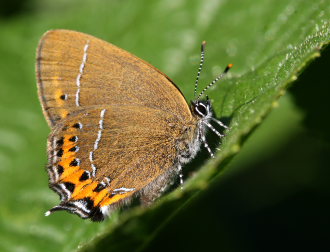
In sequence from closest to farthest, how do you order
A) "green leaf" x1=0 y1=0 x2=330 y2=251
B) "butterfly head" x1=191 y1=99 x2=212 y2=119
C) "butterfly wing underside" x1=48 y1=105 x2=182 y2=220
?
"green leaf" x1=0 y1=0 x2=330 y2=251
"butterfly wing underside" x1=48 y1=105 x2=182 y2=220
"butterfly head" x1=191 y1=99 x2=212 y2=119

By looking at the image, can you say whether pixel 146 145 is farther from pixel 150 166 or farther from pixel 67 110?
pixel 67 110

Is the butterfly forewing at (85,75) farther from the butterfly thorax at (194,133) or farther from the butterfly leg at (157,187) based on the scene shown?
the butterfly leg at (157,187)

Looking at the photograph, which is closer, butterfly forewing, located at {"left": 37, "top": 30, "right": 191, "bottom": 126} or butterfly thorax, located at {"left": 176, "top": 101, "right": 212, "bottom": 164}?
butterfly forewing, located at {"left": 37, "top": 30, "right": 191, "bottom": 126}

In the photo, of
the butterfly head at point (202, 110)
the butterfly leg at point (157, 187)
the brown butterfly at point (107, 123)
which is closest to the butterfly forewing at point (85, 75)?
the brown butterfly at point (107, 123)

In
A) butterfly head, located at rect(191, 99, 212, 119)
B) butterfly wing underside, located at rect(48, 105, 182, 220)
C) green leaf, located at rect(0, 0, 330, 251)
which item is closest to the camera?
green leaf, located at rect(0, 0, 330, 251)

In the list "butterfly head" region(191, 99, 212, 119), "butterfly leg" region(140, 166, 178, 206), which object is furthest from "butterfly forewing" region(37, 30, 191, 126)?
"butterfly leg" region(140, 166, 178, 206)

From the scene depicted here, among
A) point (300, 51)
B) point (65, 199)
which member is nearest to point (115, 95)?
point (65, 199)

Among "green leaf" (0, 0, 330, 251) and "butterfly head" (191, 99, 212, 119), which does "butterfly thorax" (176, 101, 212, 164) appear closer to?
"butterfly head" (191, 99, 212, 119)
